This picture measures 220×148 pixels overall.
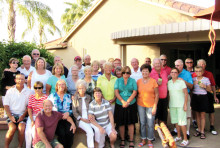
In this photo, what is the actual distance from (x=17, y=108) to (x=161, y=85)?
313 cm

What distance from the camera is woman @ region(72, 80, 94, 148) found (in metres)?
4.20

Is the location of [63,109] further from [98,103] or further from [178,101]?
[178,101]

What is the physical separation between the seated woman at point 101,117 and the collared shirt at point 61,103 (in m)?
0.44

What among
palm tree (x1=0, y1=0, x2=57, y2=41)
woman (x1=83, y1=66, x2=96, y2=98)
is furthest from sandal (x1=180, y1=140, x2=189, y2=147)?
palm tree (x1=0, y1=0, x2=57, y2=41)

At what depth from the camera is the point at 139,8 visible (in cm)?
1056

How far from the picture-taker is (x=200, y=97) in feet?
16.4

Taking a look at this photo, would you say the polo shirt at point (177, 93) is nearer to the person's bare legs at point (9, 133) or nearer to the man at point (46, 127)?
the man at point (46, 127)

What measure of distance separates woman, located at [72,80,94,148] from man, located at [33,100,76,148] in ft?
1.31

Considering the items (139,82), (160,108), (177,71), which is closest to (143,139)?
(160,108)

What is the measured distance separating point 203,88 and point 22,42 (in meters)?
7.71

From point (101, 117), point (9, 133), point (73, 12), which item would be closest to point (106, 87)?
point (101, 117)

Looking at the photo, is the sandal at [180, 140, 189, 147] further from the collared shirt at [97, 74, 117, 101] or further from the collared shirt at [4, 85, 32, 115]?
the collared shirt at [4, 85, 32, 115]

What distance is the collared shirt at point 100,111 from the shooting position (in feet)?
14.3

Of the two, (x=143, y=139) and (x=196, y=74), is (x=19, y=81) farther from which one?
(x=196, y=74)
